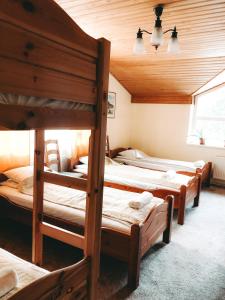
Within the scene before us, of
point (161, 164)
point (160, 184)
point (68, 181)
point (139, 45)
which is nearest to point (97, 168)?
point (68, 181)

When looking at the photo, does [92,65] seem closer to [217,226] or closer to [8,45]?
[8,45]

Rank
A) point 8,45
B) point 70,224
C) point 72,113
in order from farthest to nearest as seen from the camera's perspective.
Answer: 1. point 70,224
2. point 72,113
3. point 8,45

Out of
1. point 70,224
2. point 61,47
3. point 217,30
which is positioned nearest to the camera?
point 61,47

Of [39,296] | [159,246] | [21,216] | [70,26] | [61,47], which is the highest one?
[70,26]

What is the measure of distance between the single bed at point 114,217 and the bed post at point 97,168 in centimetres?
52

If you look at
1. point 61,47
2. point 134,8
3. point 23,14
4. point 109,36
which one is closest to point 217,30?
point 134,8

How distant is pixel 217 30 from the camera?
2.91m

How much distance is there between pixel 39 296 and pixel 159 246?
1.76 meters

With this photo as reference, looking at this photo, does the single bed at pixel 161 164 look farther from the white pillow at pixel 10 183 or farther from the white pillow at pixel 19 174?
the white pillow at pixel 10 183

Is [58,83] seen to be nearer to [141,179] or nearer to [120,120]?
[141,179]

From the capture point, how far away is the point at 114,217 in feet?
7.42

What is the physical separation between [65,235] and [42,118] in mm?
1036

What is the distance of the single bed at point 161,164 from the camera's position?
178 inches

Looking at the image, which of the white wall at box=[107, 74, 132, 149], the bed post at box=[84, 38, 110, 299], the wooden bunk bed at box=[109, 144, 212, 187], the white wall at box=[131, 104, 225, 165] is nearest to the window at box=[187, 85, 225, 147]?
the white wall at box=[131, 104, 225, 165]
